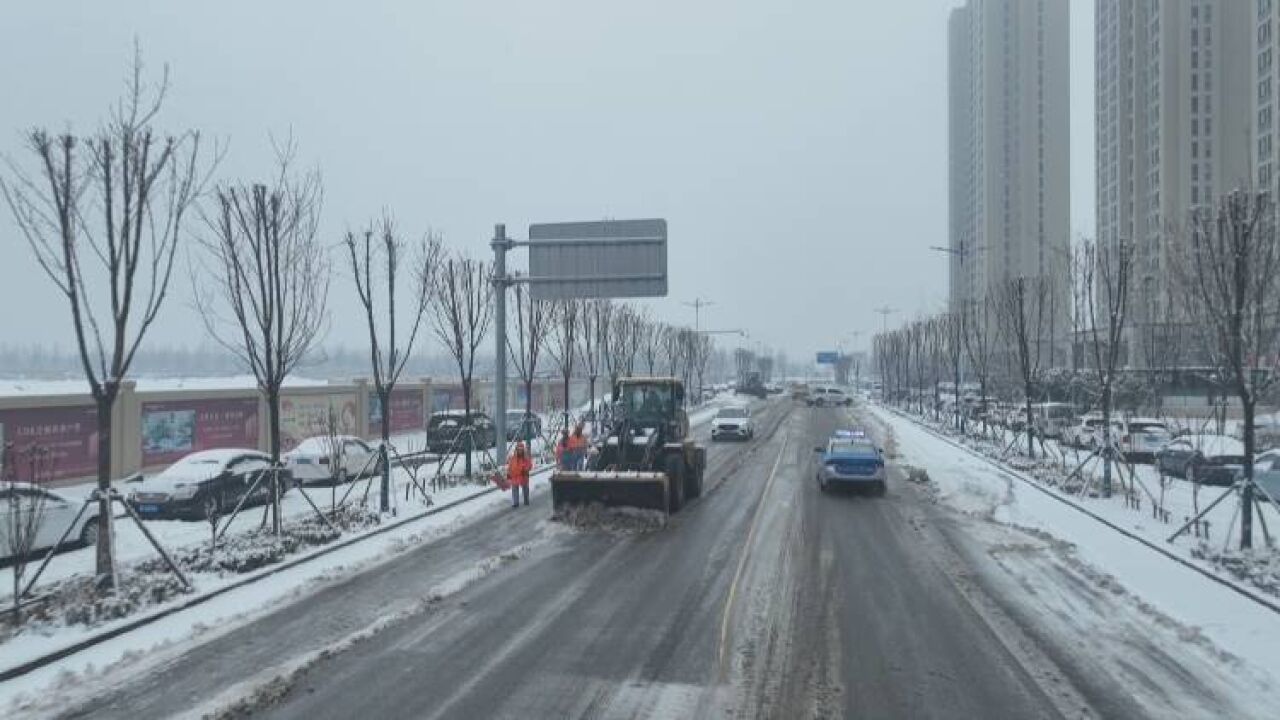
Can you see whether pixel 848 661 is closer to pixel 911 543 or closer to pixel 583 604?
pixel 583 604

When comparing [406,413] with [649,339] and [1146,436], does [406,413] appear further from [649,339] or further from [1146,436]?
[1146,436]

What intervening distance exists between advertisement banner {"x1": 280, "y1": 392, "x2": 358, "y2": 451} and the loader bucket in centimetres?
1396

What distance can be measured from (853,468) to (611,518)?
6.94 metres

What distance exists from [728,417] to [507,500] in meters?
19.4

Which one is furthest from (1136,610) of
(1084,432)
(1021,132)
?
(1021,132)

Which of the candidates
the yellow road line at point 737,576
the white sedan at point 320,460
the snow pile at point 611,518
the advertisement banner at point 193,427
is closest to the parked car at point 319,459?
the white sedan at point 320,460

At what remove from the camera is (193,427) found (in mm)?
25047

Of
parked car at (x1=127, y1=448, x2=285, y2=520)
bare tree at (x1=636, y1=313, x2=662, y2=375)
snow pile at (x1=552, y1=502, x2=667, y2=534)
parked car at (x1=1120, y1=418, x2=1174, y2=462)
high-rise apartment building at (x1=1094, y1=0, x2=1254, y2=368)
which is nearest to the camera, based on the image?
snow pile at (x1=552, y1=502, x2=667, y2=534)

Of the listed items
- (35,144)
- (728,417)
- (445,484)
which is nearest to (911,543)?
(445,484)

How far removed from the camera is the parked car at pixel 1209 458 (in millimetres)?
20812

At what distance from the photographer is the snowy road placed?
25.1 feet

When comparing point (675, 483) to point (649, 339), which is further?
point (649, 339)

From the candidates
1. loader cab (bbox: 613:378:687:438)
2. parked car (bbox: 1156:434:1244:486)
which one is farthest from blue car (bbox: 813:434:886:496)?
parked car (bbox: 1156:434:1244:486)

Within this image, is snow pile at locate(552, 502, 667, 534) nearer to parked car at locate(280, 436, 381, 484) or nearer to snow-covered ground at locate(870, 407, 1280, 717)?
snow-covered ground at locate(870, 407, 1280, 717)
